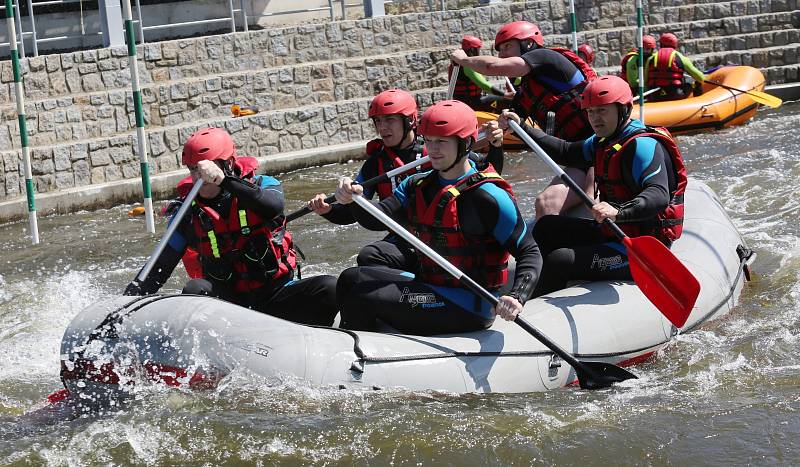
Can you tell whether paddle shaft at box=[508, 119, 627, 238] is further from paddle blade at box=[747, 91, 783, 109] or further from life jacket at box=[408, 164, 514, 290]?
paddle blade at box=[747, 91, 783, 109]

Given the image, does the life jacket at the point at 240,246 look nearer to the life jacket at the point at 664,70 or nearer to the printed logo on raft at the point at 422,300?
the printed logo on raft at the point at 422,300

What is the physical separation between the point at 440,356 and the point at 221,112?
7558mm

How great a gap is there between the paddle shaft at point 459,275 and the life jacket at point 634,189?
1.03 meters

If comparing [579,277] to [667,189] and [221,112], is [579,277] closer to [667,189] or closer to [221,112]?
[667,189]

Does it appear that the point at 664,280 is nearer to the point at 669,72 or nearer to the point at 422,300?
the point at 422,300

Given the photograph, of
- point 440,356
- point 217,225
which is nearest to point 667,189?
point 440,356

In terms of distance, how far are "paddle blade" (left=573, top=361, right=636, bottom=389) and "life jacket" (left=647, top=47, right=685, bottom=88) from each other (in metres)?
8.75

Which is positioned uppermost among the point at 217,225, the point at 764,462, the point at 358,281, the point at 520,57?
the point at 520,57

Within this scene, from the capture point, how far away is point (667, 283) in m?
5.36

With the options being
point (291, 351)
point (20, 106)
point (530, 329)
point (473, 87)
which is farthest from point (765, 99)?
point (291, 351)

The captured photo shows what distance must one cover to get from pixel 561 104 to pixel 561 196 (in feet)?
2.43

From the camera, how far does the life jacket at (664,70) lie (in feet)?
43.4

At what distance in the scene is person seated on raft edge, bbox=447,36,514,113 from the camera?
466 inches

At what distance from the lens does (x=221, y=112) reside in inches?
464
